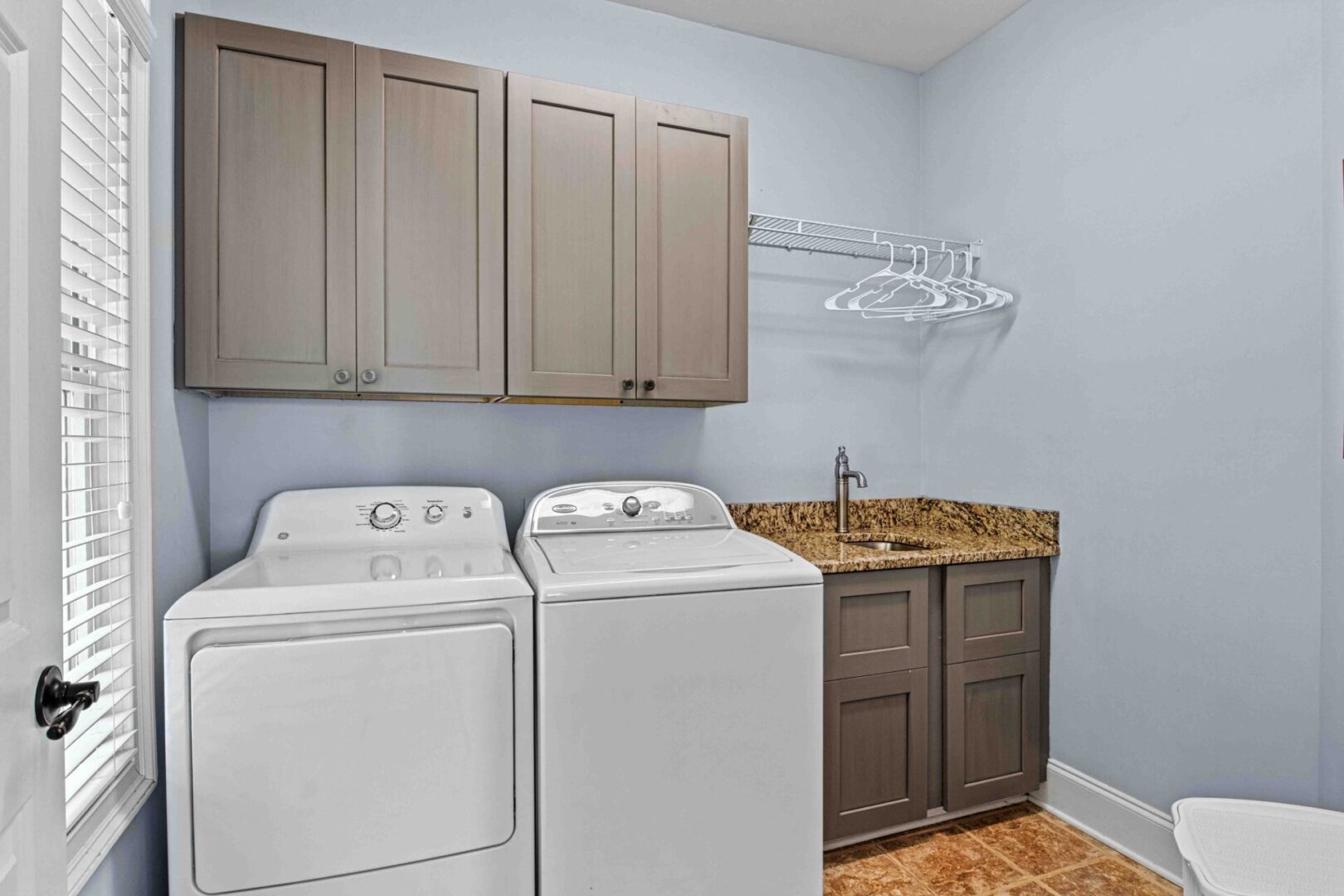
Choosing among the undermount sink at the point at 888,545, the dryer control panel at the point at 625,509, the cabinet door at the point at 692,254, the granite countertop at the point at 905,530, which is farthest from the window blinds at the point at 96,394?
the undermount sink at the point at 888,545

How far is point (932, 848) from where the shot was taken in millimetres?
2193

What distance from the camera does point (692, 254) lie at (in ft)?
7.11

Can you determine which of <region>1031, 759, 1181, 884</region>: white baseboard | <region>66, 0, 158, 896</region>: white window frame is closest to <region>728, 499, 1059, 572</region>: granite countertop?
<region>1031, 759, 1181, 884</region>: white baseboard

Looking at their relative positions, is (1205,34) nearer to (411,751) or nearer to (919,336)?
(919,336)

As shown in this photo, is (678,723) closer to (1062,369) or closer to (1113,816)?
(1113,816)

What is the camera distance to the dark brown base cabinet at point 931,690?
2.11 metres

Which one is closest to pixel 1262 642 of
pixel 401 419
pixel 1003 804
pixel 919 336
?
pixel 1003 804

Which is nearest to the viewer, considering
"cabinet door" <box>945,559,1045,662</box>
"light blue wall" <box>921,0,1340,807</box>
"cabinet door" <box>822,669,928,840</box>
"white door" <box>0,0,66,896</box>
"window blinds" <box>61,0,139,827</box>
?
"white door" <box>0,0,66,896</box>

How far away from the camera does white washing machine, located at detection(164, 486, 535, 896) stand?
4.60ft

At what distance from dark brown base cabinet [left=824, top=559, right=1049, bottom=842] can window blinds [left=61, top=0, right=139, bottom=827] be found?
5.48ft

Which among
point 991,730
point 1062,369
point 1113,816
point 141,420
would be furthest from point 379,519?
point 1113,816

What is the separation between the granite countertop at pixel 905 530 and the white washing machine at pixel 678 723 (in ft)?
1.32

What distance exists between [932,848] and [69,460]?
2393 mm

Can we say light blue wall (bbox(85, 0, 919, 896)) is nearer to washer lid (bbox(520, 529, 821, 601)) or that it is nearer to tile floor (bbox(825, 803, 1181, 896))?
washer lid (bbox(520, 529, 821, 601))
